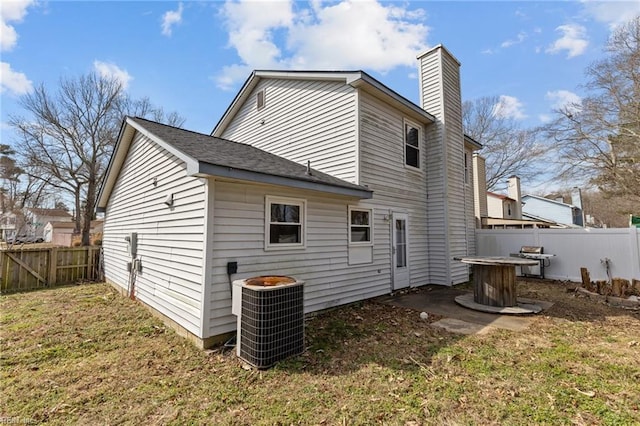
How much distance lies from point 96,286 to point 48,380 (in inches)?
281

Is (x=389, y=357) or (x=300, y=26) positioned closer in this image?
(x=389, y=357)

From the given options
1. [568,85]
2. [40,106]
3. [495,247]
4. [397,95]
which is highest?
[40,106]

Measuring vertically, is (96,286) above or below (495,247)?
below

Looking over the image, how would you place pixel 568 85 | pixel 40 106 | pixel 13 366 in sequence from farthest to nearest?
1. pixel 40 106
2. pixel 568 85
3. pixel 13 366

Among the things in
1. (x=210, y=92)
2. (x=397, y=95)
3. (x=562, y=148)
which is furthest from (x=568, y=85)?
(x=210, y=92)

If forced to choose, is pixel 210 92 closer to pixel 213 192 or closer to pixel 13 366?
pixel 213 192

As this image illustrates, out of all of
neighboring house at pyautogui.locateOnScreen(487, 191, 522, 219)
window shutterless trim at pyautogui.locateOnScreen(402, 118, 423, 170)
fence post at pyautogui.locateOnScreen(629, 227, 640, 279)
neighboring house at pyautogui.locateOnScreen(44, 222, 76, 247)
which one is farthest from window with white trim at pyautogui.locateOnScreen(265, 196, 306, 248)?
neighboring house at pyautogui.locateOnScreen(44, 222, 76, 247)

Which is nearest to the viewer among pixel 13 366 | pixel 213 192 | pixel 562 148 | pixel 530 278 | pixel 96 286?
pixel 13 366

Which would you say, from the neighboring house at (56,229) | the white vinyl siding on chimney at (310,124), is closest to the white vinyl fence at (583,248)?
the white vinyl siding on chimney at (310,124)

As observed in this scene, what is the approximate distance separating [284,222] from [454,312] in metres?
4.06

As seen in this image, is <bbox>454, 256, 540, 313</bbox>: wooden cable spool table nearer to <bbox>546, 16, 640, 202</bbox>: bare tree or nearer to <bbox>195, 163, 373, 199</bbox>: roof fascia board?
<bbox>195, 163, 373, 199</bbox>: roof fascia board

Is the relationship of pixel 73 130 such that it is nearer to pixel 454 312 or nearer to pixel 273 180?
pixel 273 180

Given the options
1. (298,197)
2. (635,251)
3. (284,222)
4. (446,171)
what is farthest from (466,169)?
(284,222)

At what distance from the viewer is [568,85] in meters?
15.6
